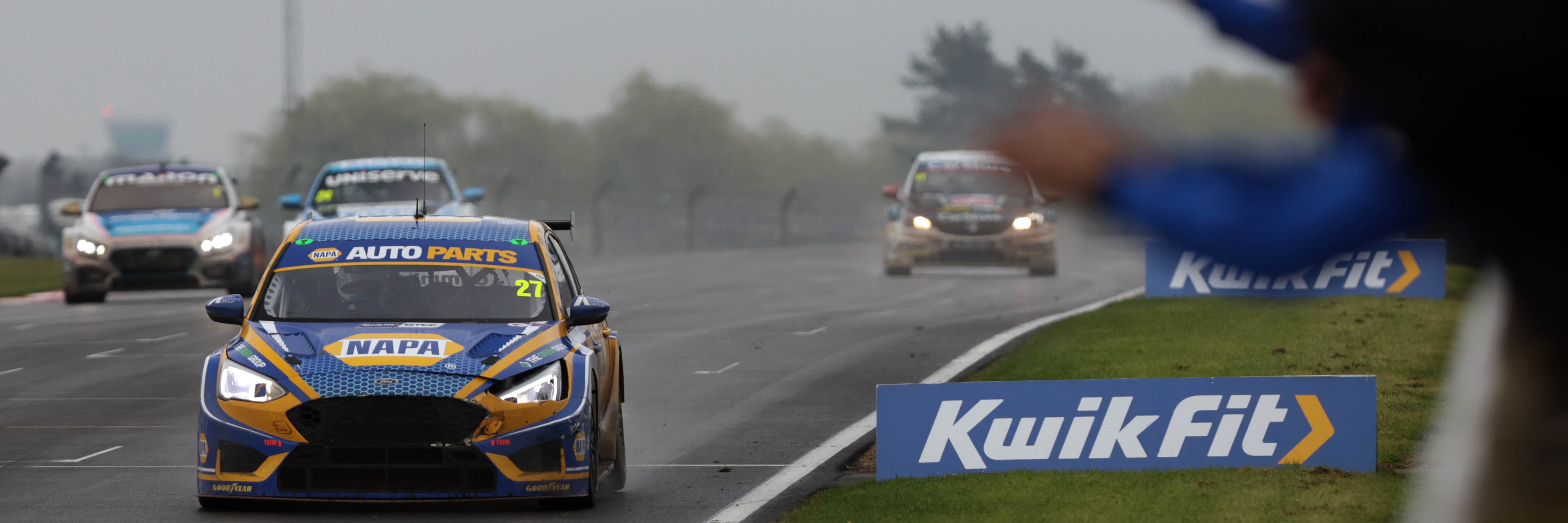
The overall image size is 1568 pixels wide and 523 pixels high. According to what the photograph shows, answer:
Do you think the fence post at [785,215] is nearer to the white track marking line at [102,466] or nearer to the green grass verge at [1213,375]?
the green grass verge at [1213,375]

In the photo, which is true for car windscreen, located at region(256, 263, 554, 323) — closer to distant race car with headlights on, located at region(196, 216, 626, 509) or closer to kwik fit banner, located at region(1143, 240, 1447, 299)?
distant race car with headlights on, located at region(196, 216, 626, 509)

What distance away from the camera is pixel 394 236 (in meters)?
9.34

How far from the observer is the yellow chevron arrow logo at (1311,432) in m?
8.97

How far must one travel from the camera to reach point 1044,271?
28000 mm

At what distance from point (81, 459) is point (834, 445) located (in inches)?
168

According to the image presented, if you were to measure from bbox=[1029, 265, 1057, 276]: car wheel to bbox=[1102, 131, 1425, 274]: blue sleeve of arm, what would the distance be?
25.7m

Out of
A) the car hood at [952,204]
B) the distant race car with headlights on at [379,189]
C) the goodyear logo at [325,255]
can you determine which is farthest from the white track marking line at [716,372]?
the car hood at [952,204]

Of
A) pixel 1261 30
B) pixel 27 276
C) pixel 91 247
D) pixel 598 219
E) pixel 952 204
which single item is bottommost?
pixel 27 276

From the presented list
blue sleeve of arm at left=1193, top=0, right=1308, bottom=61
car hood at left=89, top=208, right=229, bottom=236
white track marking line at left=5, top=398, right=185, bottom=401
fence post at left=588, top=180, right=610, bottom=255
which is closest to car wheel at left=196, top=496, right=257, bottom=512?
white track marking line at left=5, top=398, right=185, bottom=401

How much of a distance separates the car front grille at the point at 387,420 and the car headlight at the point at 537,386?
0.15 m

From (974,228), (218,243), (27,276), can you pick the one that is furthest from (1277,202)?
(27,276)

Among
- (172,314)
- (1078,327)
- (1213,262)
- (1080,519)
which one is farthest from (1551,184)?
(172,314)

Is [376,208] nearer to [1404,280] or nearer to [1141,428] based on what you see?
[1404,280]

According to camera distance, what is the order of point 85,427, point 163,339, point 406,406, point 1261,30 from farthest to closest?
point 163,339 → point 85,427 → point 406,406 → point 1261,30
